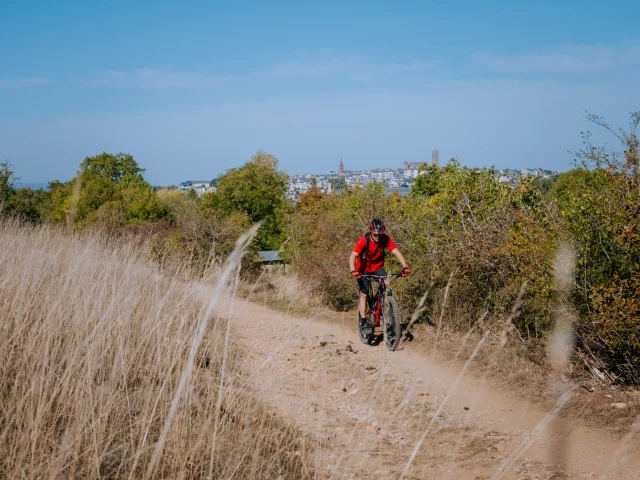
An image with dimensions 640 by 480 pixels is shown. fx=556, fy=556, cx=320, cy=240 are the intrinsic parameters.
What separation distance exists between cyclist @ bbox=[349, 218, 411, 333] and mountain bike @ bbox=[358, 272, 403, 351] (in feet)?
0.47

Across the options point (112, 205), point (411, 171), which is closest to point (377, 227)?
point (112, 205)

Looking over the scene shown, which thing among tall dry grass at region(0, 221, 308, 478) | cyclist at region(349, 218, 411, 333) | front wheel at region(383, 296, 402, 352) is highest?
cyclist at region(349, 218, 411, 333)

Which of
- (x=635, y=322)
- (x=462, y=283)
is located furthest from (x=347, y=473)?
(x=462, y=283)

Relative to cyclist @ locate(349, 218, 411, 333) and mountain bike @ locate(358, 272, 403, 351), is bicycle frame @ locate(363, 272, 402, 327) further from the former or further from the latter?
cyclist @ locate(349, 218, 411, 333)

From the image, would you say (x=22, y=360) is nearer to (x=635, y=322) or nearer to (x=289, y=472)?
(x=289, y=472)

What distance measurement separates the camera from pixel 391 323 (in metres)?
9.35

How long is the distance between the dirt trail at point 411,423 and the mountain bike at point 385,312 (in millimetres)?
321

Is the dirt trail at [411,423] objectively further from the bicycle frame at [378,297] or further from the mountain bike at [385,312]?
the bicycle frame at [378,297]

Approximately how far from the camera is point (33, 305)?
4617mm

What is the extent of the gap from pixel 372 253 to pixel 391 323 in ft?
4.01

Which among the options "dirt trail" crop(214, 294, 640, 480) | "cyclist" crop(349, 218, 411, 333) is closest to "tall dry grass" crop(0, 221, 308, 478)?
"dirt trail" crop(214, 294, 640, 480)

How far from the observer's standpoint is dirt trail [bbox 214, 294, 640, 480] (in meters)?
4.79

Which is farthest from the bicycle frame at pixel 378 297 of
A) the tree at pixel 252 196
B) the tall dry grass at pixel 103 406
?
the tree at pixel 252 196

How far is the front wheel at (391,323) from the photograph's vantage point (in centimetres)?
921
